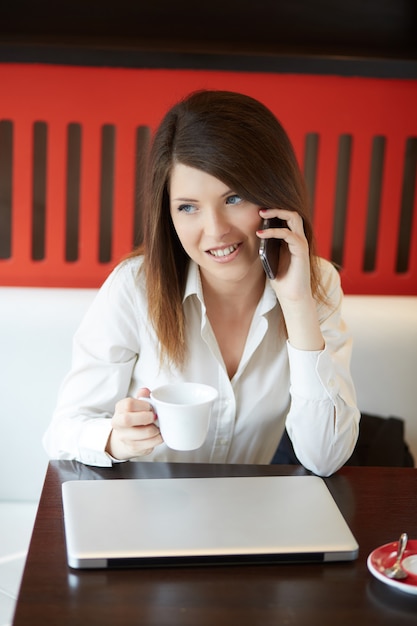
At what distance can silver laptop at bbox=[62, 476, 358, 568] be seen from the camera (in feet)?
3.51

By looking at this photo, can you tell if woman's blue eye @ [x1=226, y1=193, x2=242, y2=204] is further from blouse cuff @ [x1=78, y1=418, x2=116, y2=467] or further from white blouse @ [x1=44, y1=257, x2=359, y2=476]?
blouse cuff @ [x1=78, y1=418, x2=116, y2=467]

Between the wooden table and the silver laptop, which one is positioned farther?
the silver laptop

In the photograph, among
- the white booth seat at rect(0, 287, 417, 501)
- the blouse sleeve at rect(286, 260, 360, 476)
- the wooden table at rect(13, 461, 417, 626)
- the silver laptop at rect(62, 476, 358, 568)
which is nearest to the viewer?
the wooden table at rect(13, 461, 417, 626)

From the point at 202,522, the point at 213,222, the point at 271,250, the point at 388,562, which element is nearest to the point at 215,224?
the point at 213,222

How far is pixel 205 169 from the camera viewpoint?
148cm

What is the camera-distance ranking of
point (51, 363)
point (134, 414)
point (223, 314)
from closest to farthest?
point (134, 414) → point (223, 314) → point (51, 363)

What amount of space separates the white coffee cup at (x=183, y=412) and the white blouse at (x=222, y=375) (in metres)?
0.28

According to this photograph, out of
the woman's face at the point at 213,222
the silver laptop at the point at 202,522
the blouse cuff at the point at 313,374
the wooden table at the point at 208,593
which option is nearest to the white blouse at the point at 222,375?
the blouse cuff at the point at 313,374

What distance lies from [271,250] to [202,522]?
1.82ft

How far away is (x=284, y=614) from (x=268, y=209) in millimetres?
771

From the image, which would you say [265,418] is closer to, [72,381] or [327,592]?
[72,381]

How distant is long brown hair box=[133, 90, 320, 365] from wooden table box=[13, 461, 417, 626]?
0.54m

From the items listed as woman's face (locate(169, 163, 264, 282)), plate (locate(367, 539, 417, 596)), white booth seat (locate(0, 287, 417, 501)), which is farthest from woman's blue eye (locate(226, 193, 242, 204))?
plate (locate(367, 539, 417, 596))

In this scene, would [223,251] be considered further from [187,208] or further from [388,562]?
[388,562]
